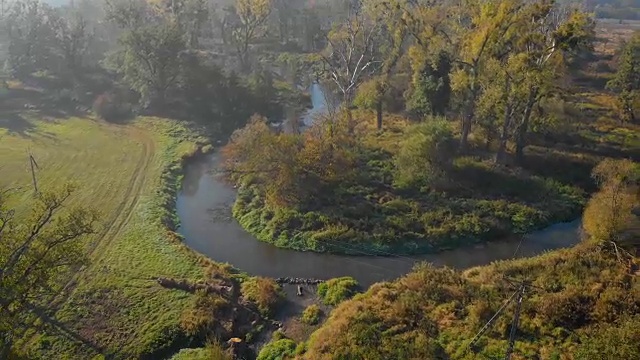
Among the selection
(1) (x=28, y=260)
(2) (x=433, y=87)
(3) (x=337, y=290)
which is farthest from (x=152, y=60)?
(1) (x=28, y=260)

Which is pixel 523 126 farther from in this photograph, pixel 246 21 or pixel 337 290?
pixel 246 21

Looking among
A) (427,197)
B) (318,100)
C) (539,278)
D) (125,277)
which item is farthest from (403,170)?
(318,100)

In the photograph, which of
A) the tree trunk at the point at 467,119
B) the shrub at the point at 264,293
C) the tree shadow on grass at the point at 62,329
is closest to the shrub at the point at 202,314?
the shrub at the point at 264,293

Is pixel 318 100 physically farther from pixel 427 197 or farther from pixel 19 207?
pixel 19 207

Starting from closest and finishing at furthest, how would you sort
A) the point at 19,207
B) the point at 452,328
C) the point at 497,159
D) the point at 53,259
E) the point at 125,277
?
the point at 53,259
the point at 452,328
the point at 125,277
the point at 19,207
the point at 497,159

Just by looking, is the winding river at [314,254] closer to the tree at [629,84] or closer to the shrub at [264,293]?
the shrub at [264,293]

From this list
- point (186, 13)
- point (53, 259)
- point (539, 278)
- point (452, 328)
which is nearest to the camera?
point (53, 259)

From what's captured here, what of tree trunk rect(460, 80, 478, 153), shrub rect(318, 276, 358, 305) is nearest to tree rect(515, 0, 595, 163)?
tree trunk rect(460, 80, 478, 153)
